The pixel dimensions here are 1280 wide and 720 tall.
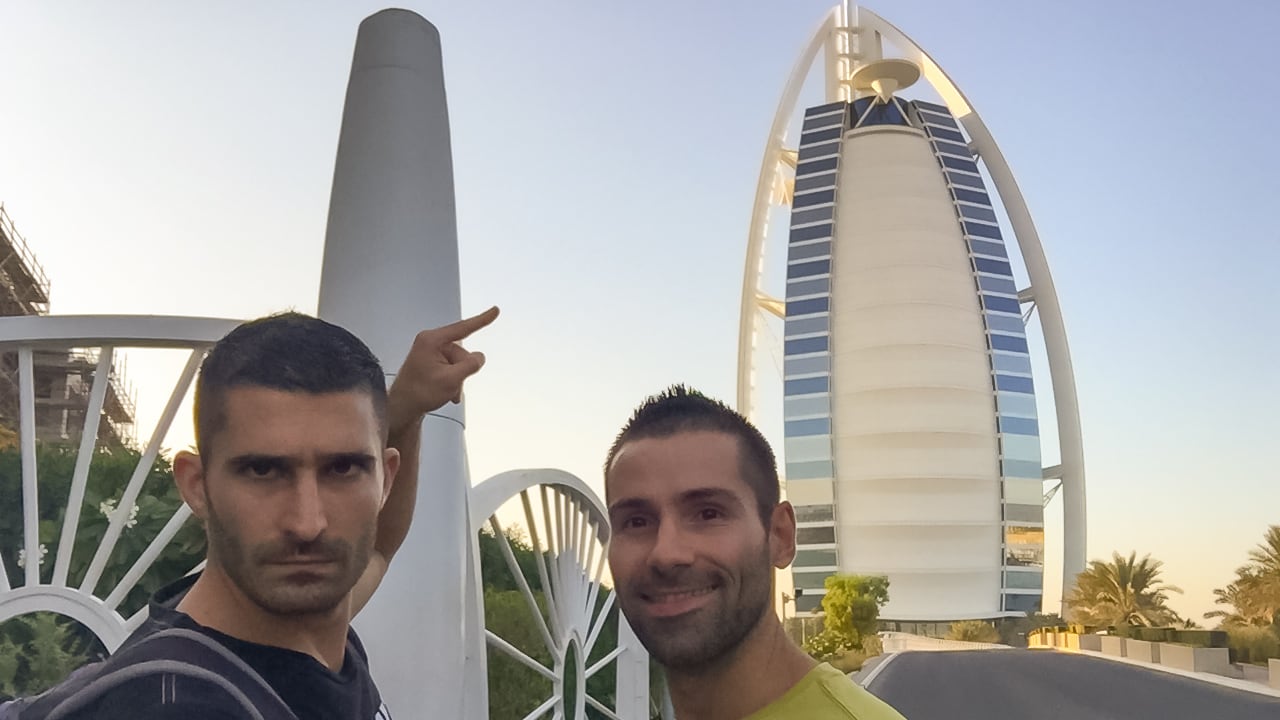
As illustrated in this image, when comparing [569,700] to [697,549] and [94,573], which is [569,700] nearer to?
[94,573]

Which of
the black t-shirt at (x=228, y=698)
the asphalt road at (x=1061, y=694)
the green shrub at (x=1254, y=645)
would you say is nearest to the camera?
the black t-shirt at (x=228, y=698)

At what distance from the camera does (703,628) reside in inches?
69.3

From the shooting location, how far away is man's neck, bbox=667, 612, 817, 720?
1.77 m

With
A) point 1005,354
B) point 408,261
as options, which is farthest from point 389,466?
point 1005,354

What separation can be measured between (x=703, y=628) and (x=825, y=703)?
0.23m

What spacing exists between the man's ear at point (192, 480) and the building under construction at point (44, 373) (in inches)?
1111

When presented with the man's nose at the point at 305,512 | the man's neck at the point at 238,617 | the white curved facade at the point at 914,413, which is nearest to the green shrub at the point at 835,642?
the white curved facade at the point at 914,413

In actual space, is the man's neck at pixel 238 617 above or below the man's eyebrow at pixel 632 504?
below

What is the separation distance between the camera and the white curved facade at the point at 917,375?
228ft

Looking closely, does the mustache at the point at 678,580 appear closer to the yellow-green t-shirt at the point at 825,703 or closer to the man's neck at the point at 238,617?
the yellow-green t-shirt at the point at 825,703

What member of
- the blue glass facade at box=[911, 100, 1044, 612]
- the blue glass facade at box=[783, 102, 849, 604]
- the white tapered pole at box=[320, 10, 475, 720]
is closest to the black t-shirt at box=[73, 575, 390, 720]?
the white tapered pole at box=[320, 10, 475, 720]

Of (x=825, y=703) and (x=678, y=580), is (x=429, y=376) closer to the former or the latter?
(x=678, y=580)

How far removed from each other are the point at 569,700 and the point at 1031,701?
423 inches

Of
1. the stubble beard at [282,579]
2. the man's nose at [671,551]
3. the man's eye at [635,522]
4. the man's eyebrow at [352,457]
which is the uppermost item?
the man's eyebrow at [352,457]
